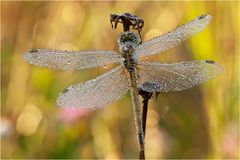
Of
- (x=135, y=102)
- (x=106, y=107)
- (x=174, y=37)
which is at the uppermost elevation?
(x=174, y=37)

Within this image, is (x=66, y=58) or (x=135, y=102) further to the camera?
(x=66, y=58)

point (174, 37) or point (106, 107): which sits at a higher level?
point (174, 37)

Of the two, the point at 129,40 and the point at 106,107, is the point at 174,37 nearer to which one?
the point at 129,40

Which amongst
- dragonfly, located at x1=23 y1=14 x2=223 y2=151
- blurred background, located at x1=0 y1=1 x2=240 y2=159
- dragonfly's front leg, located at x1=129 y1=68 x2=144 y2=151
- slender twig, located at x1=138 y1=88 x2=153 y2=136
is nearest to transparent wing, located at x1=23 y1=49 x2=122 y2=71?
dragonfly, located at x1=23 y1=14 x2=223 y2=151

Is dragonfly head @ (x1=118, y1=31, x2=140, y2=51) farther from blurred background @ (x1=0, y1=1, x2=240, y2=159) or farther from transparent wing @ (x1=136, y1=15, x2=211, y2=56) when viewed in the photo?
blurred background @ (x1=0, y1=1, x2=240, y2=159)

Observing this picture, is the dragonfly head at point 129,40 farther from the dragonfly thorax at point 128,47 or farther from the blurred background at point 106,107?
the blurred background at point 106,107

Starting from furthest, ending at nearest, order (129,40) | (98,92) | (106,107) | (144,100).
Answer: (106,107)
(98,92)
(129,40)
(144,100)

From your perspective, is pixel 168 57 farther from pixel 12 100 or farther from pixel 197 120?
pixel 12 100

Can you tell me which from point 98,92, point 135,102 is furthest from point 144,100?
point 98,92

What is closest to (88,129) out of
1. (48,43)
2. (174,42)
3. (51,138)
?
(51,138)
